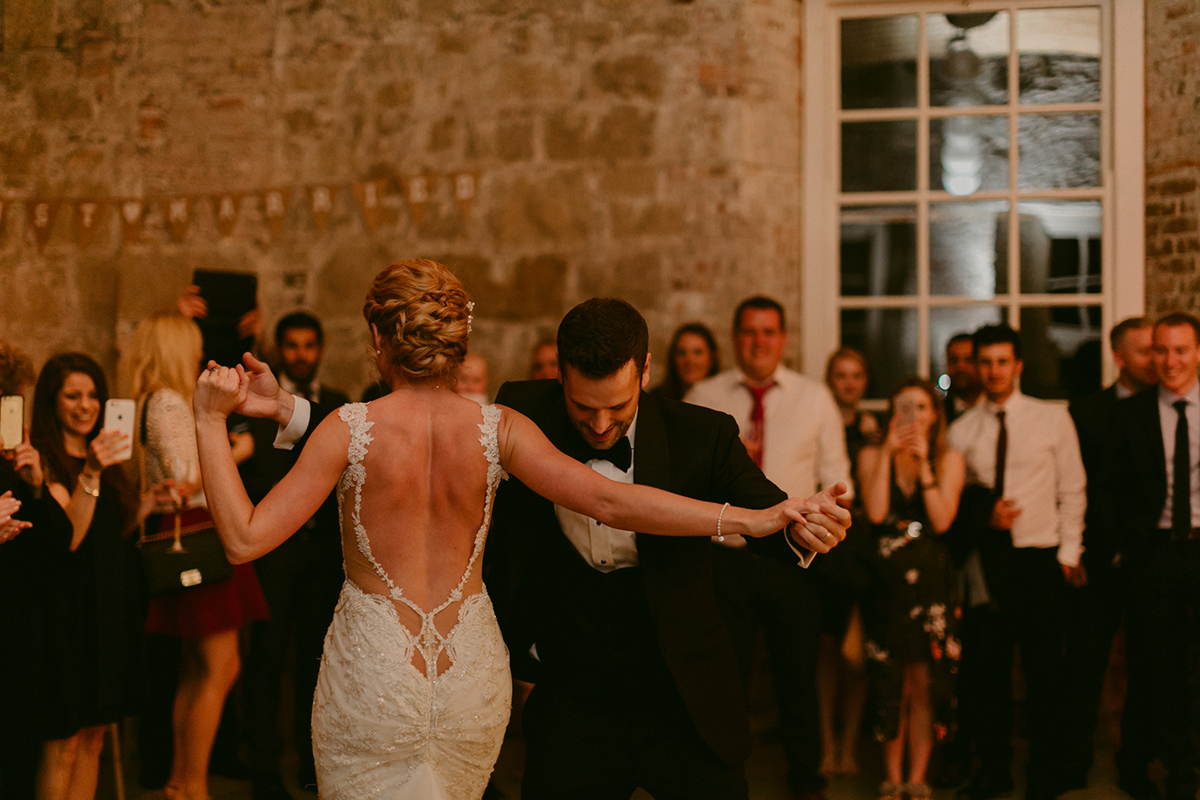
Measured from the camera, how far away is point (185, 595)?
3.69 meters

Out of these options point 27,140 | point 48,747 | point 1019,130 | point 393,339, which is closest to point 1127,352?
point 1019,130

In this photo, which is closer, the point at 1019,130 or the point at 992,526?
the point at 992,526

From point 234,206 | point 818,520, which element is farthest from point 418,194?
point 818,520

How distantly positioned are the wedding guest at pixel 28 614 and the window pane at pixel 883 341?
4.04m

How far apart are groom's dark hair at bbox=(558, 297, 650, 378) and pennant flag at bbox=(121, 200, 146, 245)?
14.9 feet

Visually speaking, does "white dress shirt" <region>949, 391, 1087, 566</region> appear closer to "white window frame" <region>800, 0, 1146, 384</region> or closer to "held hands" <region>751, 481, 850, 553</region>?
"white window frame" <region>800, 0, 1146, 384</region>

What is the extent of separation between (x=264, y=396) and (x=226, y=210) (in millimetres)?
3917

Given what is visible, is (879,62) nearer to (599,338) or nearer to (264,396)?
(599,338)

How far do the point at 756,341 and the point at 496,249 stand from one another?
6.06 ft

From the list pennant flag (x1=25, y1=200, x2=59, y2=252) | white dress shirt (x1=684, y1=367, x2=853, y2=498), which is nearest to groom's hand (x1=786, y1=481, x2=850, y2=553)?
white dress shirt (x1=684, y1=367, x2=853, y2=498)

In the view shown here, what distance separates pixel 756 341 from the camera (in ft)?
14.4

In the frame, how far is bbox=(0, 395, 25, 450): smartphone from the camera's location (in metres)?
3.11

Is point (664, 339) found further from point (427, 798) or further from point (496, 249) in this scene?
point (427, 798)

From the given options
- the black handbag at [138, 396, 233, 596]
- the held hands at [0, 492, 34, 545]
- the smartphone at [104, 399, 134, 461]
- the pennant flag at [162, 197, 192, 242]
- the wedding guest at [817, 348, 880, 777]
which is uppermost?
the pennant flag at [162, 197, 192, 242]
